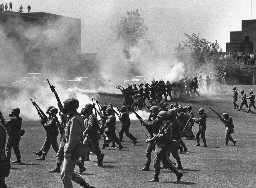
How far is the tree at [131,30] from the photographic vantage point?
95.2 meters

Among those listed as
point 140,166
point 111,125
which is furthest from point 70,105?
point 111,125

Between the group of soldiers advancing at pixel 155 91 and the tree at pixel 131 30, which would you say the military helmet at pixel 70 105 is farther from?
the tree at pixel 131 30

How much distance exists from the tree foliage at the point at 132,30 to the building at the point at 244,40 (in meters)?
28.7

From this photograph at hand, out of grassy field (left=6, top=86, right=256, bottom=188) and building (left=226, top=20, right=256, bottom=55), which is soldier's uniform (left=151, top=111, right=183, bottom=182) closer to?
grassy field (left=6, top=86, right=256, bottom=188)

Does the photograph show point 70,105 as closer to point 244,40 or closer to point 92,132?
point 92,132

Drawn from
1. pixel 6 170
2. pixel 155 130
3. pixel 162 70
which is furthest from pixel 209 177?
pixel 162 70

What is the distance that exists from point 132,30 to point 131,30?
0.62 ft

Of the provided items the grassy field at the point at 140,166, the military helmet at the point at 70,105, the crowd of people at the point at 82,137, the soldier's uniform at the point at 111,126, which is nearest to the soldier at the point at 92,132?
the crowd of people at the point at 82,137

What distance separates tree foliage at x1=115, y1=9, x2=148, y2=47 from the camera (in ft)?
313

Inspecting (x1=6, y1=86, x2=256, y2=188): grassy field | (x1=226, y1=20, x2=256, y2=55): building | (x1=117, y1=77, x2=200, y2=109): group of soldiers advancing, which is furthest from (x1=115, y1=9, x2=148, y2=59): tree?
(x1=6, y1=86, x2=256, y2=188): grassy field

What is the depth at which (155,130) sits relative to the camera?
50.6 ft

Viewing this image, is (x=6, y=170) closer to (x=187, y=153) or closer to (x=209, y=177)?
(x=209, y=177)

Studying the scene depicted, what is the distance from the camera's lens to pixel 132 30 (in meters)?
95.6

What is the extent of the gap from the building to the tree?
28.7 meters
